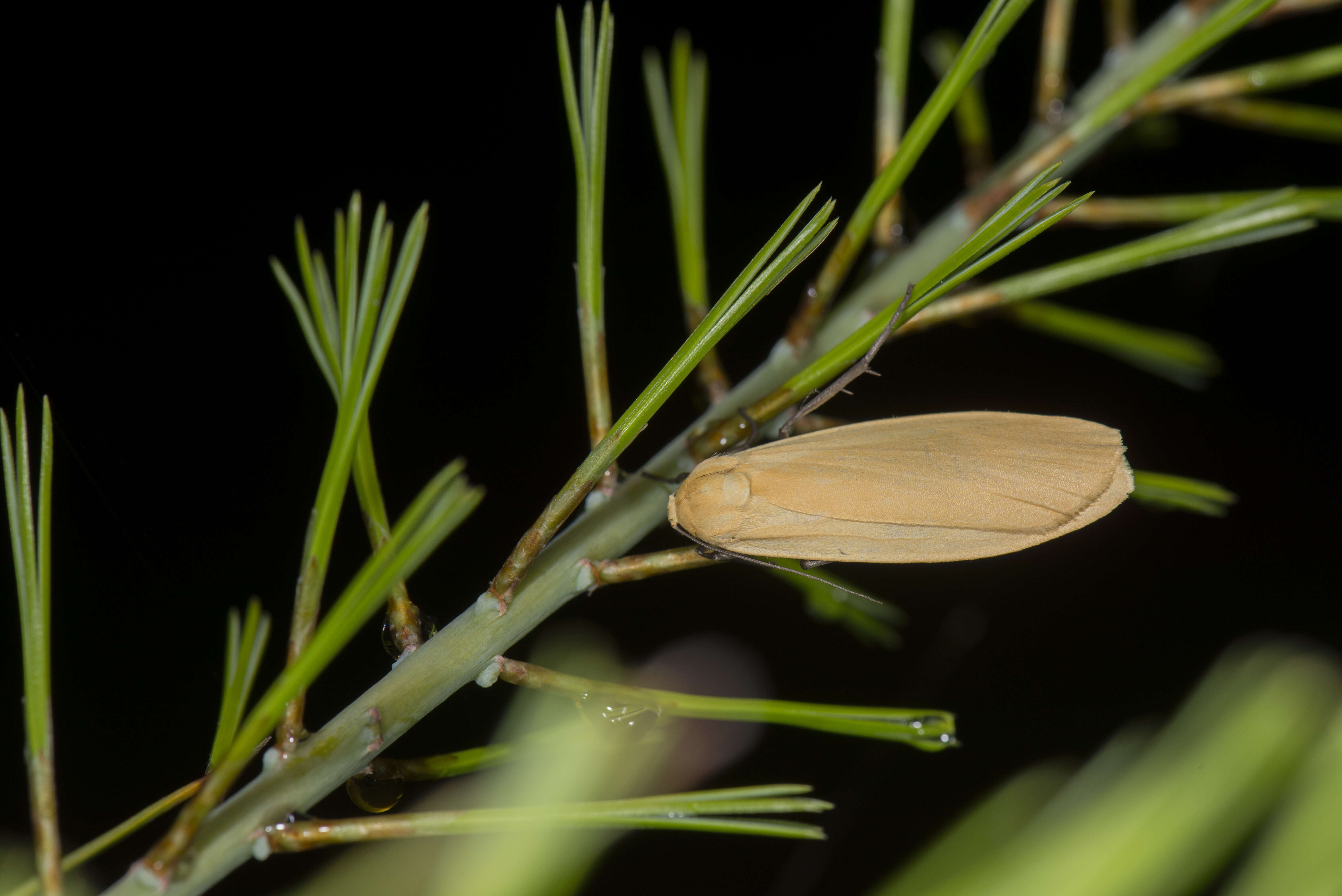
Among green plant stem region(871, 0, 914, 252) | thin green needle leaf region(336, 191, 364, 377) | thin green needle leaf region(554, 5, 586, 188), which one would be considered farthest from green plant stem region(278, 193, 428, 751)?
green plant stem region(871, 0, 914, 252)

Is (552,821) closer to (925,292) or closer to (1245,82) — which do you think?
(925,292)

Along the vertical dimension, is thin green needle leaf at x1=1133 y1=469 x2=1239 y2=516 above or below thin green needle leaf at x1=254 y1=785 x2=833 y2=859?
above

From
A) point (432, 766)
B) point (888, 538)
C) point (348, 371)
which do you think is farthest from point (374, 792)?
point (888, 538)

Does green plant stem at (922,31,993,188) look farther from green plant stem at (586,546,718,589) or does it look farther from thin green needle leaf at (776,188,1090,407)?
green plant stem at (586,546,718,589)

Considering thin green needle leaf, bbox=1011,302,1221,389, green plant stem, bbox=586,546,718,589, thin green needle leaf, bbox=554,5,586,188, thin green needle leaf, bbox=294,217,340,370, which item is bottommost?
green plant stem, bbox=586,546,718,589

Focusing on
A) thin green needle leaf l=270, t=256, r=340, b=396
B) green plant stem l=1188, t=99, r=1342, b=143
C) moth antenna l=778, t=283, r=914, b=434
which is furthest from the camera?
green plant stem l=1188, t=99, r=1342, b=143

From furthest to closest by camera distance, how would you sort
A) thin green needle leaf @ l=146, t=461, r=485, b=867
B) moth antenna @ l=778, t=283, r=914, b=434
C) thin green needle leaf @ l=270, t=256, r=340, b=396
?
1. thin green needle leaf @ l=270, t=256, r=340, b=396
2. moth antenna @ l=778, t=283, r=914, b=434
3. thin green needle leaf @ l=146, t=461, r=485, b=867

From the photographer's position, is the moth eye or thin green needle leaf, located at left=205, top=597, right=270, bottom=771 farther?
the moth eye
